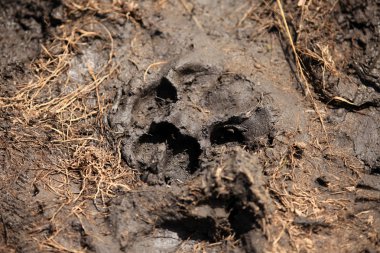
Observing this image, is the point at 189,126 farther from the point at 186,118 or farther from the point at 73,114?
the point at 73,114

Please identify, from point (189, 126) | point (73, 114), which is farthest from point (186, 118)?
point (73, 114)

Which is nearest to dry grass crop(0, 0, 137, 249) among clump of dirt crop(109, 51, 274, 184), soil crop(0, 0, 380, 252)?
soil crop(0, 0, 380, 252)

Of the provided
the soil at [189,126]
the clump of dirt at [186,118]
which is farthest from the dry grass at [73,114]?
the clump of dirt at [186,118]

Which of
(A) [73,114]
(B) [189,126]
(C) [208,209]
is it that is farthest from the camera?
(A) [73,114]

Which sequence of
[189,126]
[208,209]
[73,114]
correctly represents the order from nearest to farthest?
1. [208,209]
2. [189,126]
3. [73,114]

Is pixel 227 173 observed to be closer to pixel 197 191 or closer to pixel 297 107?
pixel 197 191

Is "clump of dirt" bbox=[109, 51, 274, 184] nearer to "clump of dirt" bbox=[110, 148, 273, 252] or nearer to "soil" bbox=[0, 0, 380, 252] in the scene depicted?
"soil" bbox=[0, 0, 380, 252]

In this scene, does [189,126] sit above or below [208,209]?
above

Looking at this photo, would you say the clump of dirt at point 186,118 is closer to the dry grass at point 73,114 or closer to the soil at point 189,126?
the soil at point 189,126

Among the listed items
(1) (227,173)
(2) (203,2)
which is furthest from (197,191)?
(2) (203,2)
